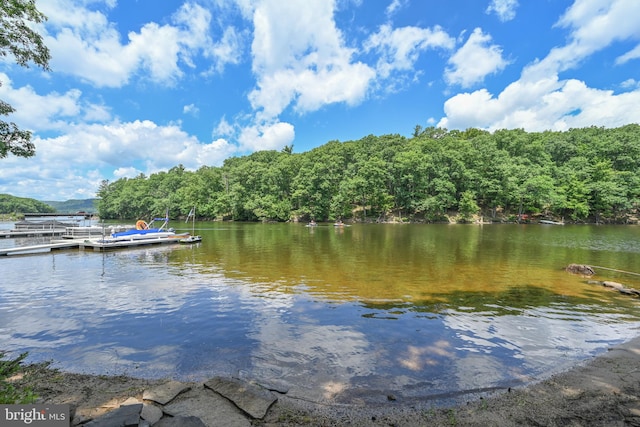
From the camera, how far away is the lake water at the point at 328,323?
6930 millimetres

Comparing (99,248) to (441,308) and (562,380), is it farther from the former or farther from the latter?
(562,380)

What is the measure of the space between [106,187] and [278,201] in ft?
285

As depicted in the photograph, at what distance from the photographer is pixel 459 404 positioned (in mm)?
5539

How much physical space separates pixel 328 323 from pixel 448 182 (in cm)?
7336

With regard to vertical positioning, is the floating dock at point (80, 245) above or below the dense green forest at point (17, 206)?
below

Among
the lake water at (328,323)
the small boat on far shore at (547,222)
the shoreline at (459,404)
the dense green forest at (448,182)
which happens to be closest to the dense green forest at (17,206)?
the dense green forest at (448,182)

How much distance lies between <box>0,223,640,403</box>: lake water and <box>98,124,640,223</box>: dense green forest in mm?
59095

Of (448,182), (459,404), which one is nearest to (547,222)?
(448,182)

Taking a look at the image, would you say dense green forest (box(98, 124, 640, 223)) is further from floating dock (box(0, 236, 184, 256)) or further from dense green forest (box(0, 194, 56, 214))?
dense green forest (box(0, 194, 56, 214))

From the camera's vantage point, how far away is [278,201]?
87.0 meters

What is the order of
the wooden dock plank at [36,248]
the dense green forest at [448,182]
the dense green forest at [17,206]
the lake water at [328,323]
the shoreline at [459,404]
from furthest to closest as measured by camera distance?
the dense green forest at [17,206]
the dense green forest at [448,182]
the wooden dock plank at [36,248]
the lake water at [328,323]
the shoreline at [459,404]

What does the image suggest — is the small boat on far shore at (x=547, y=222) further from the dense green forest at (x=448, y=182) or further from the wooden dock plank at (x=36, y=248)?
the wooden dock plank at (x=36, y=248)

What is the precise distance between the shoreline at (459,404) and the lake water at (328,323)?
0.45m

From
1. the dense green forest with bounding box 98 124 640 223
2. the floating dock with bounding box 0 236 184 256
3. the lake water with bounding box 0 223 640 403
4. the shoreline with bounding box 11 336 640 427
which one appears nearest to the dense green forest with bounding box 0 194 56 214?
the dense green forest with bounding box 98 124 640 223
